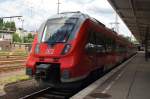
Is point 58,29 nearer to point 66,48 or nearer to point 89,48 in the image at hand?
point 66,48

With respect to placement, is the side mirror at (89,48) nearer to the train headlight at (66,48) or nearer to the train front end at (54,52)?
the train front end at (54,52)

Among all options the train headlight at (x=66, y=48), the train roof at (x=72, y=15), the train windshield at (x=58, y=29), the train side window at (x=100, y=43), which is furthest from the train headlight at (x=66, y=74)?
the train side window at (x=100, y=43)

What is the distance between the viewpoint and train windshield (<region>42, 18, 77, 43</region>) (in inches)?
498

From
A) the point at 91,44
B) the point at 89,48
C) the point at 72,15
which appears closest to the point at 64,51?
the point at 89,48

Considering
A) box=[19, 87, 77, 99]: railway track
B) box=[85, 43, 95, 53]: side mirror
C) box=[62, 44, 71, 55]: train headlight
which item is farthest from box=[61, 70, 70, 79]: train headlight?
box=[85, 43, 95, 53]: side mirror

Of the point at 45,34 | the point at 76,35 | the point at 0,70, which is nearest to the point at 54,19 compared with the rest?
the point at 45,34

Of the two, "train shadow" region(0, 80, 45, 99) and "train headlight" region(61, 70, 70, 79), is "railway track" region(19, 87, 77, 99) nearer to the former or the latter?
"train shadow" region(0, 80, 45, 99)

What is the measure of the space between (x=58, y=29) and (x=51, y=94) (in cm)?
255

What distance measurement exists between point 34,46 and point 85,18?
2300mm

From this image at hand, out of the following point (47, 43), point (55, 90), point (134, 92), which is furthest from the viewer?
point (55, 90)

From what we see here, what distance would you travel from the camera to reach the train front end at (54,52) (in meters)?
11.9

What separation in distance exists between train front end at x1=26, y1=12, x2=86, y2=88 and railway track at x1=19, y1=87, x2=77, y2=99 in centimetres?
58

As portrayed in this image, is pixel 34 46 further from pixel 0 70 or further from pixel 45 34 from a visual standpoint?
pixel 0 70

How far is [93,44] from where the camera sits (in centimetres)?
1395
